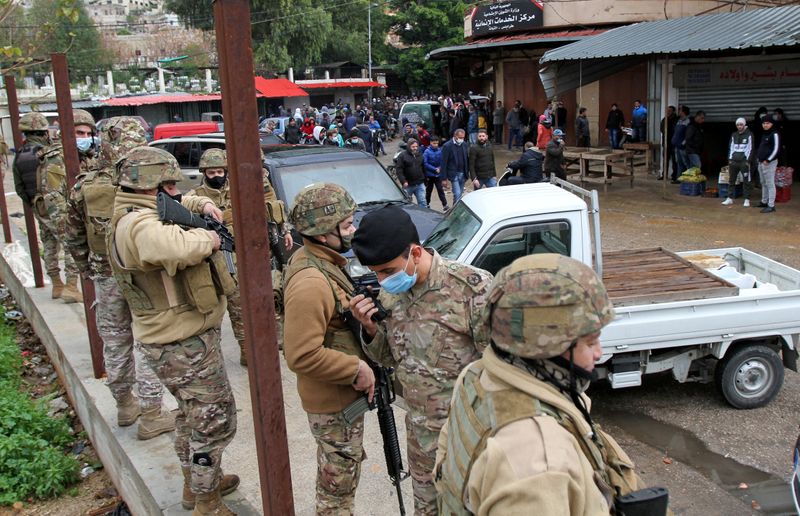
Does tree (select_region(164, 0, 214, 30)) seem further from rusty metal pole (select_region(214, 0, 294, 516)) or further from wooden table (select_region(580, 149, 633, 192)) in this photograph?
rusty metal pole (select_region(214, 0, 294, 516))

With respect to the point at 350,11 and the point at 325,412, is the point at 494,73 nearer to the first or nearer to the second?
the point at 325,412

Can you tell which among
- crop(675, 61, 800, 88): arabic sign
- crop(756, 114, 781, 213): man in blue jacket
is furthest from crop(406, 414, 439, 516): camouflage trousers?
crop(675, 61, 800, 88): arabic sign

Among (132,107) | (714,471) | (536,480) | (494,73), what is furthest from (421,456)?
(132,107)

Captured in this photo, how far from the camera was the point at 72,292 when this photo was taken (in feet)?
25.1

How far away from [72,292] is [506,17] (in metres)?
17.6

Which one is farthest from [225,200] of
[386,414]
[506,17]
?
[506,17]

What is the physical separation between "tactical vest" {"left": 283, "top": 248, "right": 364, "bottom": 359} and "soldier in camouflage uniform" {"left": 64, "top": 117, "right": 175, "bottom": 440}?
1922mm

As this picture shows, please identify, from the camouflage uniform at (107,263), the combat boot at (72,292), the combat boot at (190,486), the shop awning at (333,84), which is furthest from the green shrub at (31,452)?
the shop awning at (333,84)

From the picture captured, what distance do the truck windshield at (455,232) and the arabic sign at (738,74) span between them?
11431 millimetres

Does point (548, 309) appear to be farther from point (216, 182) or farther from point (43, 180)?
point (43, 180)

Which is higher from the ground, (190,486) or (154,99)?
(154,99)

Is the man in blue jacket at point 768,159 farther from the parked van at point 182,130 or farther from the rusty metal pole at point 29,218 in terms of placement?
the parked van at point 182,130

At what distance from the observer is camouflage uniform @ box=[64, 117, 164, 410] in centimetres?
463

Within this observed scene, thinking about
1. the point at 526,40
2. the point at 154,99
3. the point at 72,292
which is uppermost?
the point at 154,99
